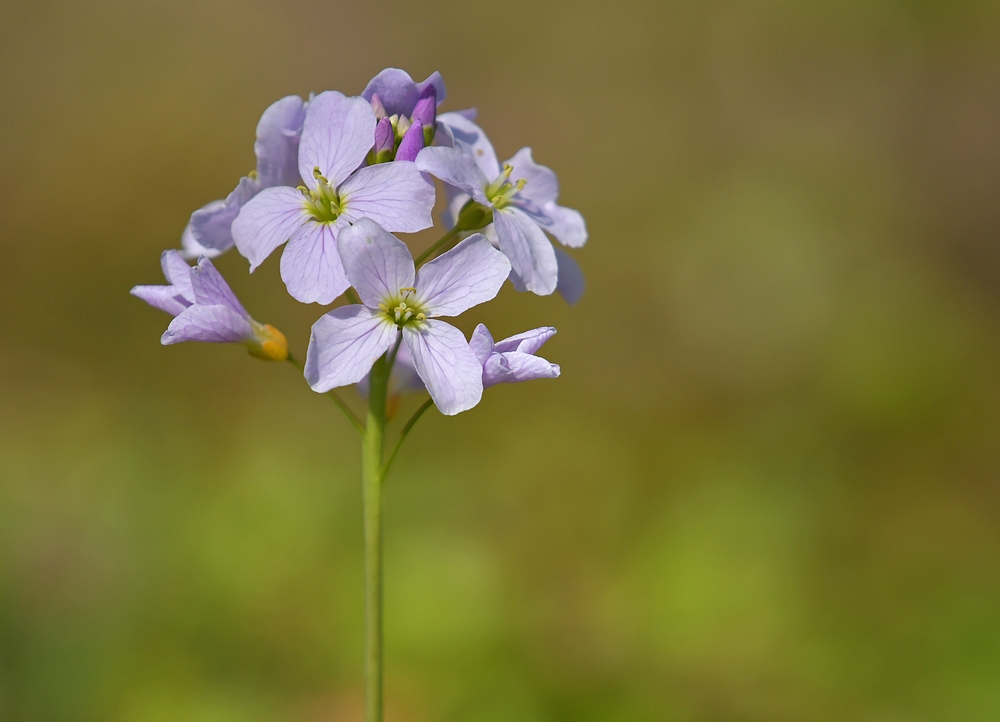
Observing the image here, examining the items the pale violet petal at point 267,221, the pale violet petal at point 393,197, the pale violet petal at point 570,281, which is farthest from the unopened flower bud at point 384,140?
the pale violet petal at point 570,281

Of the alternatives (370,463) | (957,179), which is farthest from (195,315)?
(957,179)

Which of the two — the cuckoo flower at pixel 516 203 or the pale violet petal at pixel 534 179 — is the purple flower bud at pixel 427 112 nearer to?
the cuckoo flower at pixel 516 203

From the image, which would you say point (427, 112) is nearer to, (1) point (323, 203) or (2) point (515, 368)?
(1) point (323, 203)

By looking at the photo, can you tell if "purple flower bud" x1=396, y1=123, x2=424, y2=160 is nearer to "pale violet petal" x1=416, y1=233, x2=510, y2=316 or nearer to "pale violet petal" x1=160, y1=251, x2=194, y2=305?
"pale violet petal" x1=416, y1=233, x2=510, y2=316

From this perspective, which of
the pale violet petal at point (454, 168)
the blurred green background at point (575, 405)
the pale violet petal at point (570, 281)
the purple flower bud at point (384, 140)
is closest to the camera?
the pale violet petal at point (454, 168)

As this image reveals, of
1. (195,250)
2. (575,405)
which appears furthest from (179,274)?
(575,405)

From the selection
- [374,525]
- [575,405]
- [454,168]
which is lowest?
[374,525]

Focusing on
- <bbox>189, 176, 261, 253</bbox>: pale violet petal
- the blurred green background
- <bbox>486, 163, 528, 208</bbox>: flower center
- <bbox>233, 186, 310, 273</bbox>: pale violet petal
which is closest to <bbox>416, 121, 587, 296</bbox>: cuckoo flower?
<bbox>486, 163, 528, 208</bbox>: flower center
